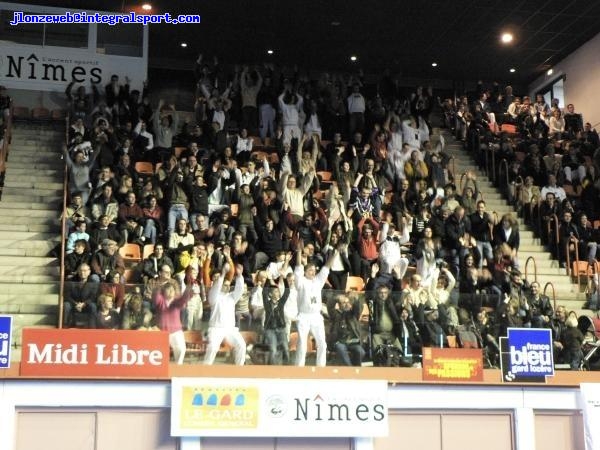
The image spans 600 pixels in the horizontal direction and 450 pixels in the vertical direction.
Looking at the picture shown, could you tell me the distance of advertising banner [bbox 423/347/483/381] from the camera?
603 inches

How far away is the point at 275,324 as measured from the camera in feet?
48.2

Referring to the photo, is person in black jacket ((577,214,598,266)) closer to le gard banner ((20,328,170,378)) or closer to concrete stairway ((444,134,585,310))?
concrete stairway ((444,134,585,310))

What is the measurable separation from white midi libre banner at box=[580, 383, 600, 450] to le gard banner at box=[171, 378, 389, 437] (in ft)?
11.6

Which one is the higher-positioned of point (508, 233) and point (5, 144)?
point (5, 144)

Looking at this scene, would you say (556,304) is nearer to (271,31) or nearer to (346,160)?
(346,160)

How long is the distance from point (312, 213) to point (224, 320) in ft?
18.4

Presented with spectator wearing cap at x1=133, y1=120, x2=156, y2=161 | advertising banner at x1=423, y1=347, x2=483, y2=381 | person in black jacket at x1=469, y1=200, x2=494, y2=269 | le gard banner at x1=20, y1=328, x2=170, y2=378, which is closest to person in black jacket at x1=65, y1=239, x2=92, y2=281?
le gard banner at x1=20, y1=328, x2=170, y2=378

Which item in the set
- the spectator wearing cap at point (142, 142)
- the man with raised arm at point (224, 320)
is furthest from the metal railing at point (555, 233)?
the spectator wearing cap at point (142, 142)

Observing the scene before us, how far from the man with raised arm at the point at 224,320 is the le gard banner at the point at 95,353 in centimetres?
70

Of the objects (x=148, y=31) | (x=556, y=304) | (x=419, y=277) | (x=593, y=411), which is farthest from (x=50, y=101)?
(x=593, y=411)

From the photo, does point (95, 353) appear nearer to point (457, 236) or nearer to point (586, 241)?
point (457, 236)

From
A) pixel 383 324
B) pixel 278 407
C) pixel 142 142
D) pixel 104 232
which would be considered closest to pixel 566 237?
pixel 383 324

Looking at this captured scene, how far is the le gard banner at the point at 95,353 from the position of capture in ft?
45.7

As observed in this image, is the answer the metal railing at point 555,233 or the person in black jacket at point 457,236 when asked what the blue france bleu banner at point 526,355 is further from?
the metal railing at point 555,233
